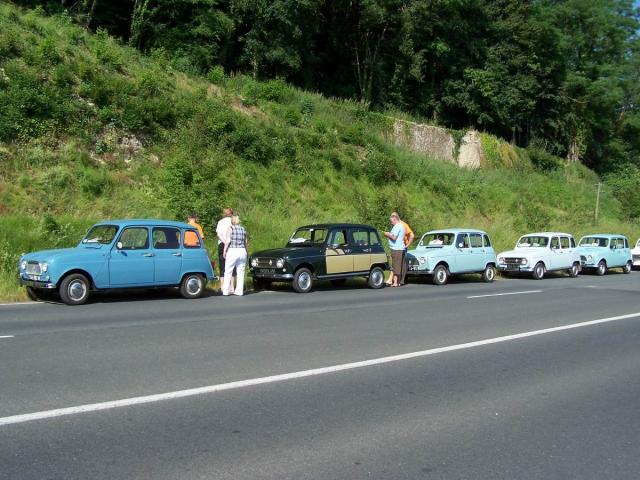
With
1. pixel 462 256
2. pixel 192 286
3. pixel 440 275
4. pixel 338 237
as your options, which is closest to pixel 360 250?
pixel 338 237

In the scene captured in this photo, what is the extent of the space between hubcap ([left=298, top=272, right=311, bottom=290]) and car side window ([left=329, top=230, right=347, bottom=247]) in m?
1.32

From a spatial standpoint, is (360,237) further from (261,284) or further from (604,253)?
(604,253)

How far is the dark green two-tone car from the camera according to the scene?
1590 cm

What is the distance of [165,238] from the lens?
14.0 m

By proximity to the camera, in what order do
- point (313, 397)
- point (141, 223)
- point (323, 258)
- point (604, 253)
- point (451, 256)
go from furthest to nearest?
point (604, 253) < point (451, 256) < point (323, 258) < point (141, 223) < point (313, 397)

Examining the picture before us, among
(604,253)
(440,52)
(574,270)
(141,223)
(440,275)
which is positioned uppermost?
(440,52)

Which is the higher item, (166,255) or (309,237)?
(309,237)

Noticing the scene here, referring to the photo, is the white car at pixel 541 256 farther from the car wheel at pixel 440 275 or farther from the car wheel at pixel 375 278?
the car wheel at pixel 375 278

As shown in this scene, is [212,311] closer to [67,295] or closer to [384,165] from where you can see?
[67,295]

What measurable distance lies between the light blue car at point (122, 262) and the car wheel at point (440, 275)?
782cm

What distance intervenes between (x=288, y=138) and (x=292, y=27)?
33.3 ft

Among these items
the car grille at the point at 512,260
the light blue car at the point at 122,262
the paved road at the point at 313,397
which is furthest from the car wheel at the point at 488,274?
the light blue car at the point at 122,262

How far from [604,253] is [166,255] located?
20.0 meters

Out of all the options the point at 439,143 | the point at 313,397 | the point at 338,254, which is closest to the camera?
the point at 313,397
